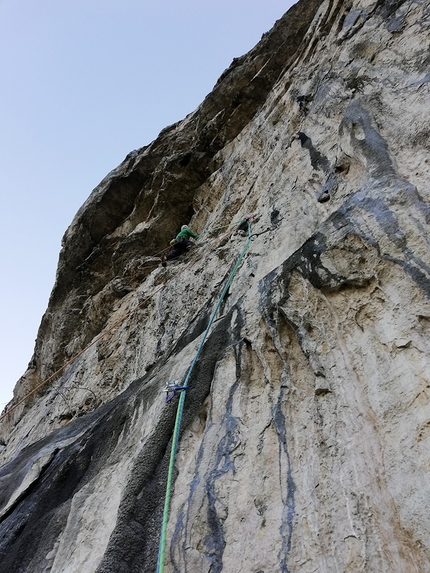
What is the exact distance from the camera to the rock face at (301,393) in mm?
2494

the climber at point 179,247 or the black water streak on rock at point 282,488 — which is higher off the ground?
the climber at point 179,247

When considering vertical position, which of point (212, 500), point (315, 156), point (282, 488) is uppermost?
→ point (315, 156)

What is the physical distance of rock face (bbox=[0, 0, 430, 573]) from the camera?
8.18 feet

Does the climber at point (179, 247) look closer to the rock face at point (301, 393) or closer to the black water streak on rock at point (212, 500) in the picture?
the rock face at point (301, 393)

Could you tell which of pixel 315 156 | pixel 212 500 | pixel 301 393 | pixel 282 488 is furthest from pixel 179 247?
pixel 282 488

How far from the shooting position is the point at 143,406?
4.29 meters

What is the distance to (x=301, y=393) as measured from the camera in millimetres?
3240

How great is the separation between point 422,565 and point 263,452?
1167mm

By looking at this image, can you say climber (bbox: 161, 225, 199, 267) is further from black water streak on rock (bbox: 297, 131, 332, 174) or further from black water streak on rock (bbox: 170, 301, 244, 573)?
black water streak on rock (bbox: 170, 301, 244, 573)

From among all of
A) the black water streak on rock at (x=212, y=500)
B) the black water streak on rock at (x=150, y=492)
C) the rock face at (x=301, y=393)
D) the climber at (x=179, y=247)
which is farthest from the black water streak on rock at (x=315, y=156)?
the climber at (x=179, y=247)

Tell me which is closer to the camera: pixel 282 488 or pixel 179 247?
pixel 282 488

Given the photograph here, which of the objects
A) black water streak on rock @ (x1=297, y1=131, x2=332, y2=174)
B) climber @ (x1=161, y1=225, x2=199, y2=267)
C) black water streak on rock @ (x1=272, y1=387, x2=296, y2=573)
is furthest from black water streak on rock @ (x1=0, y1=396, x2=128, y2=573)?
climber @ (x1=161, y1=225, x2=199, y2=267)

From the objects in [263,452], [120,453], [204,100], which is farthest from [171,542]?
[204,100]

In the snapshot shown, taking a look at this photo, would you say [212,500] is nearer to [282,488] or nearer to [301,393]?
[282,488]
